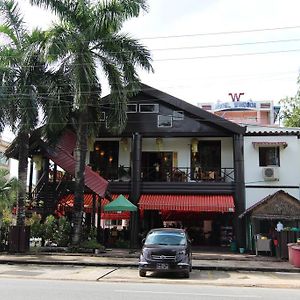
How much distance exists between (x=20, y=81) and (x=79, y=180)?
5548 mm

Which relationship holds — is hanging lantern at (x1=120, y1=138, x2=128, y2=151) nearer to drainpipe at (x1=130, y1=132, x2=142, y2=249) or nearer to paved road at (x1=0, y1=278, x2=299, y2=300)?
drainpipe at (x1=130, y1=132, x2=142, y2=249)

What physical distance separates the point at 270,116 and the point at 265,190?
22.0 meters

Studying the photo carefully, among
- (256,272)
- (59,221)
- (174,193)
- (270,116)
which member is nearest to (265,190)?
(174,193)

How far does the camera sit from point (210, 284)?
13.0 metres

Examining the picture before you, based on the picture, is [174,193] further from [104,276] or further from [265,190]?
[104,276]

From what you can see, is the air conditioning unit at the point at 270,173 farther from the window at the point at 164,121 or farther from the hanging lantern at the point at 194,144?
the window at the point at 164,121

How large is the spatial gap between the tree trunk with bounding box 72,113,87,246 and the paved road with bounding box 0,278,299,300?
9.33m

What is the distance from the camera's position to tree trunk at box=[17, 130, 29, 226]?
2175 cm

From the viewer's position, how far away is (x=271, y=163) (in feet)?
88.6

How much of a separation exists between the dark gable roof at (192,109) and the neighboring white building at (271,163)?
3.56 ft


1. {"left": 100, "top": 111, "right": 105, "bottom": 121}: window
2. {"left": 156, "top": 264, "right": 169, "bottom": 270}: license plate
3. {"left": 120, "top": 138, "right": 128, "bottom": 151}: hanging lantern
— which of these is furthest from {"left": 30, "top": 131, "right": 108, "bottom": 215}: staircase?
{"left": 156, "top": 264, "right": 169, "bottom": 270}: license plate

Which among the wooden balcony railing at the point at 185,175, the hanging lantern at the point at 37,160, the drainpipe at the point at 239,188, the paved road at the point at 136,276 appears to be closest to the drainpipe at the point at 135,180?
the wooden balcony railing at the point at 185,175

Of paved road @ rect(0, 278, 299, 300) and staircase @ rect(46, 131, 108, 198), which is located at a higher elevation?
staircase @ rect(46, 131, 108, 198)

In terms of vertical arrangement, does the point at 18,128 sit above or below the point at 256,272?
above
